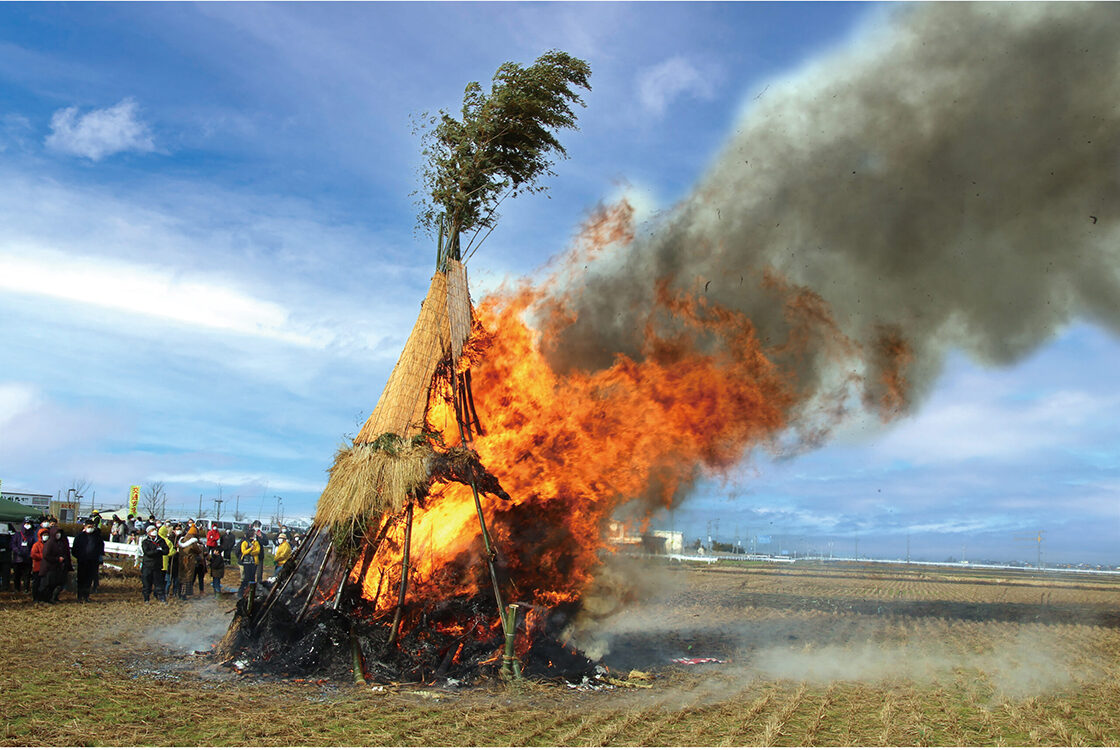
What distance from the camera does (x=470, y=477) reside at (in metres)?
12.7

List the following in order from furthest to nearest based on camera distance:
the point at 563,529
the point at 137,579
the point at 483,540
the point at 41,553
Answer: the point at 137,579
the point at 41,553
the point at 563,529
the point at 483,540

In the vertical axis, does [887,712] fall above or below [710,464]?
below

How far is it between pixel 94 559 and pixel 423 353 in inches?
583

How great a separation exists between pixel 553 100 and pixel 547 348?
15.8 ft

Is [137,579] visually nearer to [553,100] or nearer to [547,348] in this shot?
[547,348]

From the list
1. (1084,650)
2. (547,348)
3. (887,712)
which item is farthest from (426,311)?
(1084,650)

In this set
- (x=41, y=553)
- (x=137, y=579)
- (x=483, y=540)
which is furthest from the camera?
(x=137, y=579)

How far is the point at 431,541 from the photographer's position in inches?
542

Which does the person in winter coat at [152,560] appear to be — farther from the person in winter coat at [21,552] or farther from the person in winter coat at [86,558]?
the person in winter coat at [21,552]

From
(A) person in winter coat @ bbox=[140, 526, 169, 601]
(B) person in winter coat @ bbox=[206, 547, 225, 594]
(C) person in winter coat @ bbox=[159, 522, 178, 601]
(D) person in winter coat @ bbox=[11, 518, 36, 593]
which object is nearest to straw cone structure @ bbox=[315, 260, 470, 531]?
(A) person in winter coat @ bbox=[140, 526, 169, 601]

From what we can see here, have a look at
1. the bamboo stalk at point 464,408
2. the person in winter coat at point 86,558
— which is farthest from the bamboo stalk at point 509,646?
Answer: the person in winter coat at point 86,558

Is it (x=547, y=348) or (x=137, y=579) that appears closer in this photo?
(x=547, y=348)

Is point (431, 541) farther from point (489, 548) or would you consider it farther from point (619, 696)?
point (619, 696)

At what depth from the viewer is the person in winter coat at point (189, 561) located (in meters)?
24.8
